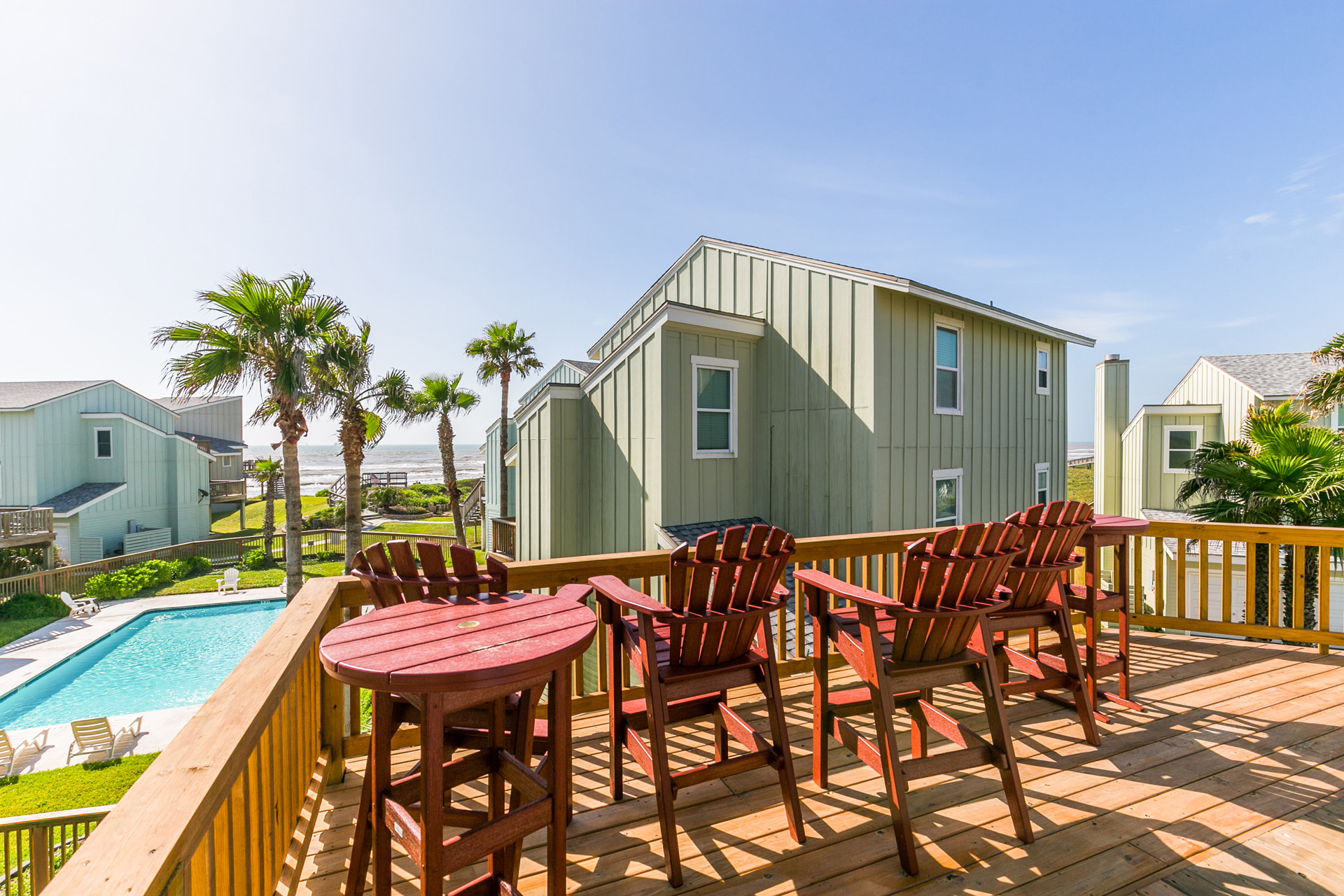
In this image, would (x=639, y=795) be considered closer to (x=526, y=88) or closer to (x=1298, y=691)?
(x=1298, y=691)

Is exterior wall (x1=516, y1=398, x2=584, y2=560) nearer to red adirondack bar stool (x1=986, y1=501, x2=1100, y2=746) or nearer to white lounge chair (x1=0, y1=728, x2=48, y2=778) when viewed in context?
red adirondack bar stool (x1=986, y1=501, x2=1100, y2=746)

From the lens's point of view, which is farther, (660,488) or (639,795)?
(660,488)

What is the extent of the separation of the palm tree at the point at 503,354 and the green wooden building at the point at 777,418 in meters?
10.4

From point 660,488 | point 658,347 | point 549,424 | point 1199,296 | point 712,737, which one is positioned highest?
point 1199,296

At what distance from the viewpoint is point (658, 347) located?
7406 mm

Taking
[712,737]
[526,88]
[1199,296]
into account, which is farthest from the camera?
[1199,296]

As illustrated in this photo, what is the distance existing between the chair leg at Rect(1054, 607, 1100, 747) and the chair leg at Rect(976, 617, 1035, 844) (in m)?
0.97

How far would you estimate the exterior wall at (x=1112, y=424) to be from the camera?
15.9 metres

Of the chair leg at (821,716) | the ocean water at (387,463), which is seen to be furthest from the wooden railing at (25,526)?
the chair leg at (821,716)

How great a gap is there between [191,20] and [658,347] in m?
7.58

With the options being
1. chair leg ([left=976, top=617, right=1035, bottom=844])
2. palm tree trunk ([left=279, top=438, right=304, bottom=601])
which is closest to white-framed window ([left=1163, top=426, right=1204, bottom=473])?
chair leg ([left=976, top=617, right=1035, bottom=844])

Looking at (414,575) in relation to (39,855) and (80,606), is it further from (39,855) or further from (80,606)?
(80,606)

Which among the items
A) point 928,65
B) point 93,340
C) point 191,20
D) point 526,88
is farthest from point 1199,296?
point 93,340

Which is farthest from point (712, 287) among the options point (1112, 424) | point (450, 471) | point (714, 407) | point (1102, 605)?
point (1112, 424)
